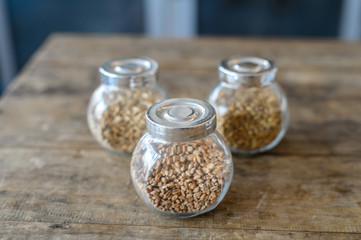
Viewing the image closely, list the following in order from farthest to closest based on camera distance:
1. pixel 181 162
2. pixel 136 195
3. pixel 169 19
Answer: pixel 169 19 → pixel 136 195 → pixel 181 162

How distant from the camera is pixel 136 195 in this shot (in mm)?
754

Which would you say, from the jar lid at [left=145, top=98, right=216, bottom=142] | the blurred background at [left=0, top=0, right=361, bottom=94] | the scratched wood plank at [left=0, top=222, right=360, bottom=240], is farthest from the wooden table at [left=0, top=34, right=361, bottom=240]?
the blurred background at [left=0, top=0, right=361, bottom=94]

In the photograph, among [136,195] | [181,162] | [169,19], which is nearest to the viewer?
[181,162]

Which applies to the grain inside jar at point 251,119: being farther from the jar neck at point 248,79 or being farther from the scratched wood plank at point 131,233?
the scratched wood plank at point 131,233

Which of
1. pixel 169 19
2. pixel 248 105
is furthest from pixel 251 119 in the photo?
pixel 169 19

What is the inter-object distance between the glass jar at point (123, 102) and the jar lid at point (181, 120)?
0.48ft

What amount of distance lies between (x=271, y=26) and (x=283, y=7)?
0.14m

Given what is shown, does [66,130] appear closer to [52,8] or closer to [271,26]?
[52,8]

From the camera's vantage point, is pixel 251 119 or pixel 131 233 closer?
pixel 131 233

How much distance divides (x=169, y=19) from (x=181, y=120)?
211 centimetres

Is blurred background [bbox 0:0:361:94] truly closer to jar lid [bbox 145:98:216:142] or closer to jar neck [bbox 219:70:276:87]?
jar neck [bbox 219:70:276:87]

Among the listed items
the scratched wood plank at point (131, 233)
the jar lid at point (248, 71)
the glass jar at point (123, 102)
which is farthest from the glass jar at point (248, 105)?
the scratched wood plank at point (131, 233)

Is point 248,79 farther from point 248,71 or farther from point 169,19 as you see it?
point 169,19

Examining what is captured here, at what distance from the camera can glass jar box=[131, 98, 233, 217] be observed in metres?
0.65
